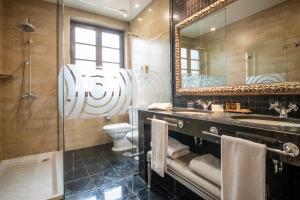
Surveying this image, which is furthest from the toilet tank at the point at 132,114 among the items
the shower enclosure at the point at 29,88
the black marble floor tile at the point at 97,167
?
the shower enclosure at the point at 29,88

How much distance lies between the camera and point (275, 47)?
1.29 m

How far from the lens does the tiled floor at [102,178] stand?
1.71 metres

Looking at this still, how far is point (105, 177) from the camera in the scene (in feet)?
6.74

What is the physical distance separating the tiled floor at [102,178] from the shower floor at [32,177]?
14 cm

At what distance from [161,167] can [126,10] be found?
105 inches

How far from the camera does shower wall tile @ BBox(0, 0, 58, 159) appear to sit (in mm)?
2543

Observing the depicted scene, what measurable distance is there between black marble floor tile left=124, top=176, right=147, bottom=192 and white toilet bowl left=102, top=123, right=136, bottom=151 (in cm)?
84

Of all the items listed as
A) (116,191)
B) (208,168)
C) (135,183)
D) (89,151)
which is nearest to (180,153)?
(208,168)

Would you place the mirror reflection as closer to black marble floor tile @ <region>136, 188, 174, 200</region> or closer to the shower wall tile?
black marble floor tile @ <region>136, 188, 174, 200</region>

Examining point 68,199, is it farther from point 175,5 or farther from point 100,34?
point 175,5

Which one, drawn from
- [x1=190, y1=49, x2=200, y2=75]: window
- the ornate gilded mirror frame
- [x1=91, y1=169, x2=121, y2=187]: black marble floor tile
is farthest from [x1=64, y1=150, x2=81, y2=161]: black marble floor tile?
[x1=190, y1=49, x2=200, y2=75]: window

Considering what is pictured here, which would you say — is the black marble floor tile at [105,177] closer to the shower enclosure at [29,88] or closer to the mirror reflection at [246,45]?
the shower enclosure at [29,88]

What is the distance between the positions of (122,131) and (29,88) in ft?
5.57

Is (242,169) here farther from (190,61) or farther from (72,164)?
(72,164)
